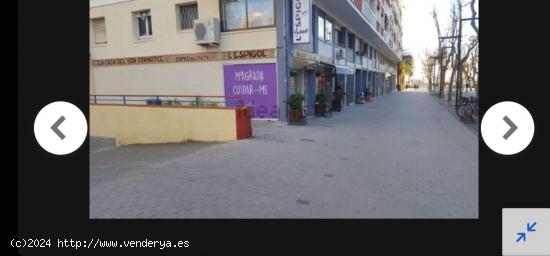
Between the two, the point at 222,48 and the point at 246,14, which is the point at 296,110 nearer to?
the point at 222,48

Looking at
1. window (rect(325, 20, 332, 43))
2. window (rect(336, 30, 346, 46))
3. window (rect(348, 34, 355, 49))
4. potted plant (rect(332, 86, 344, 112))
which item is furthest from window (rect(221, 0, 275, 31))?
window (rect(348, 34, 355, 49))

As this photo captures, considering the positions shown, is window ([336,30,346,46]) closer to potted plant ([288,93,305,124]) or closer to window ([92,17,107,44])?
potted plant ([288,93,305,124])

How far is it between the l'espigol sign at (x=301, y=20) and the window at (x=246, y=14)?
851 mm

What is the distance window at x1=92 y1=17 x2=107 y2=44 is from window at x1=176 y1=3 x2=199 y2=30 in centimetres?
492

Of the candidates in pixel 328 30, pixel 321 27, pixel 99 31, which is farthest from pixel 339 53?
pixel 99 31

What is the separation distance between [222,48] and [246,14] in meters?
1.61

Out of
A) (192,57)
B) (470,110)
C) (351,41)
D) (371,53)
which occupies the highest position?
(371,53)

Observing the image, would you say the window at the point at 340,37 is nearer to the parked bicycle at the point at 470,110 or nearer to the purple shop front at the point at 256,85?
the parked bicycle at the point at 470,110

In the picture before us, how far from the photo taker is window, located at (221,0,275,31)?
1279 cm

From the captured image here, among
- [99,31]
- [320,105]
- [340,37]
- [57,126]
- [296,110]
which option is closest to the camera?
[57,126]

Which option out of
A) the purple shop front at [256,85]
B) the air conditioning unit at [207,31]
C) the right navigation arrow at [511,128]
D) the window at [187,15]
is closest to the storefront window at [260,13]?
the air conditioning unit at [207,31]

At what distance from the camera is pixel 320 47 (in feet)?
53.2

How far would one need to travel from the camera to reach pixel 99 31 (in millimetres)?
17266

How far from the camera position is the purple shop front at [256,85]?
1293 centimetres
